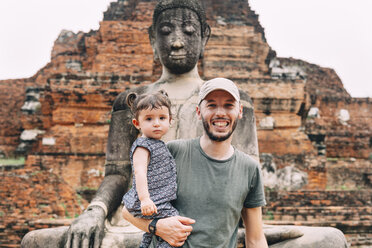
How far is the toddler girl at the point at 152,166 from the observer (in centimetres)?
183

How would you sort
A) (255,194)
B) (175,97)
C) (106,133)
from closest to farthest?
(255,194)
(175,97)
(106,133)

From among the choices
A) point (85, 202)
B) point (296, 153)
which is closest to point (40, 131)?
point (85, 202)

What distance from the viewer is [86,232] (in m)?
2.42

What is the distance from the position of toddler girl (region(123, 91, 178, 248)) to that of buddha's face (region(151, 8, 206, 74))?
145 centimetres

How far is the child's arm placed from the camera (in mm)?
1759

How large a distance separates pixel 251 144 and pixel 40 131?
991 centimetres

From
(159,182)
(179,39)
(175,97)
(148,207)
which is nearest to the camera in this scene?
(148,207)

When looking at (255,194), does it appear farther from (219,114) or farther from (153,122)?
(153,122)

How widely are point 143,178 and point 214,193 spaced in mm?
400

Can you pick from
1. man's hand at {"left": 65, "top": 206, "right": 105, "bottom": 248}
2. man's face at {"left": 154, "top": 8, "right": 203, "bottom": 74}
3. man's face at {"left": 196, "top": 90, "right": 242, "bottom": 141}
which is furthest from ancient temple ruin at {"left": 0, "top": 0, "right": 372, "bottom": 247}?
man's face at {"left": 196, "top": 90, "right": 242, "bottom": 141}

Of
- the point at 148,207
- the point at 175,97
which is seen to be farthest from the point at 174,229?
the point at 175,97

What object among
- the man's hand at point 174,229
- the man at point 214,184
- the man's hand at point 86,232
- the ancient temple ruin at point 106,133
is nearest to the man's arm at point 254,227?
the man at point 214,184

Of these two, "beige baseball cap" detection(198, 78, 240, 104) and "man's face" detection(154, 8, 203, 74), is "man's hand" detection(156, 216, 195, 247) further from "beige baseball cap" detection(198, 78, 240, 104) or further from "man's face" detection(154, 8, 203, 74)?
"man's face" detection(154, 8, 203, 74)

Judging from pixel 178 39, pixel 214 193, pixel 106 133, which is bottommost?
pixel 106 133
